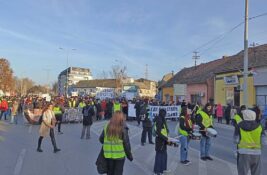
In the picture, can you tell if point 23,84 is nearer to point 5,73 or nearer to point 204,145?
point 5,73

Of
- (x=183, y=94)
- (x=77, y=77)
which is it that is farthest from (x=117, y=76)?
(x=77, y=77)

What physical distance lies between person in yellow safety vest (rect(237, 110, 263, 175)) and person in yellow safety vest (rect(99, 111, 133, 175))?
88.4 inches

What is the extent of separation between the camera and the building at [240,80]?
31.1 m

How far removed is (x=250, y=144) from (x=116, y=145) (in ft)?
8.33

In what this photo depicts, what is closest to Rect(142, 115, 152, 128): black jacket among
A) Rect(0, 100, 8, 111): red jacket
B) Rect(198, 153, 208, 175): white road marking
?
Rect(198, 153, 208, 175): white road marking

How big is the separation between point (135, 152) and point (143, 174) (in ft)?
11.4

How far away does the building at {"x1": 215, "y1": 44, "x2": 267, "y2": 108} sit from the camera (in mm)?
31062

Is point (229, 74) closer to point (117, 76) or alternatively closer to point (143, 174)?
point (143, 174)

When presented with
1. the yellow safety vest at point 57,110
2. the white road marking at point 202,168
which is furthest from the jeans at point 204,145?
the yellow safety vest at point 57,110

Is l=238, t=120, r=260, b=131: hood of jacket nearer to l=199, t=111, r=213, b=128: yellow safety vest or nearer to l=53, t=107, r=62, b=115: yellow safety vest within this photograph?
l=199, t=111, r=213, b=128: yellow safety vest

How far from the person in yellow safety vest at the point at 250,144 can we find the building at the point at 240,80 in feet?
72.0

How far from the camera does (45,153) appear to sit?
11.8 metres

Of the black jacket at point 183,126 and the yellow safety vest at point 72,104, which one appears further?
the yellow safety vest at point 72,104

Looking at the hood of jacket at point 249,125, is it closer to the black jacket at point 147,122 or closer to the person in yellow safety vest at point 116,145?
the person in yellow safety vest at point 116,145
